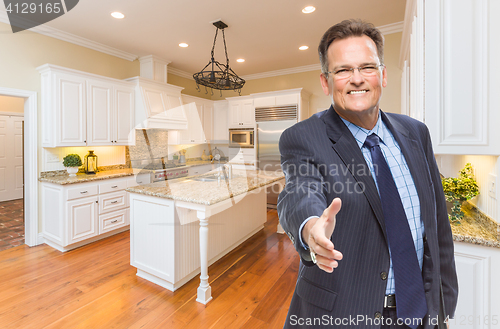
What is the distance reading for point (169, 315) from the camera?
196 cm

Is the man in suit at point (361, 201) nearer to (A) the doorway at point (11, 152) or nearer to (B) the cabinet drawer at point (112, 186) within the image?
(B) the cabinet drawer at point (112, 186)

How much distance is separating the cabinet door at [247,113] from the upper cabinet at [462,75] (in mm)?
4031

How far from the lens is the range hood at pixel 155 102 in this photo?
4.30 metres

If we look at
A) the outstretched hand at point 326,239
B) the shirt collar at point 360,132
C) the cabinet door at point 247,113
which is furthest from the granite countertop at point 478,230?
the cabinet door at point 247,113

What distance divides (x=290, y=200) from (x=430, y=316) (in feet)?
1.85

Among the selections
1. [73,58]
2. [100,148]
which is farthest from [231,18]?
[100,148]

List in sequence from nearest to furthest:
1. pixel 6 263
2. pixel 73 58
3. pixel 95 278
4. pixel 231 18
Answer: pixel 95 278
pixel 6 263
pixel 231 18
pixel 73 58

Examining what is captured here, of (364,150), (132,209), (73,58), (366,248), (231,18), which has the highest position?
(231,18)

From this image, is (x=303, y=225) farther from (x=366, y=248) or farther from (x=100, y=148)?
(x=100, y=148)

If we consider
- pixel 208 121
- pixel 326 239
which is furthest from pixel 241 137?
pixel 326 239

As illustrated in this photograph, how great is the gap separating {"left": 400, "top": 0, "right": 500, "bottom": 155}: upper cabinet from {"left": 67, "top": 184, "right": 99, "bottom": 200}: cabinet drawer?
153 inches

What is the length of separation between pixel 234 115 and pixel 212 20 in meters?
2.61

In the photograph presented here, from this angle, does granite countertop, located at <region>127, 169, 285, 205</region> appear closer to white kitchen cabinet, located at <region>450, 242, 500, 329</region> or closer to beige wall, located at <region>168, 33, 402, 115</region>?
white kitchen cabinet, located at <region>450, 242, 500, 329</region>

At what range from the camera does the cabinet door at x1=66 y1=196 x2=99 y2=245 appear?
318cm
